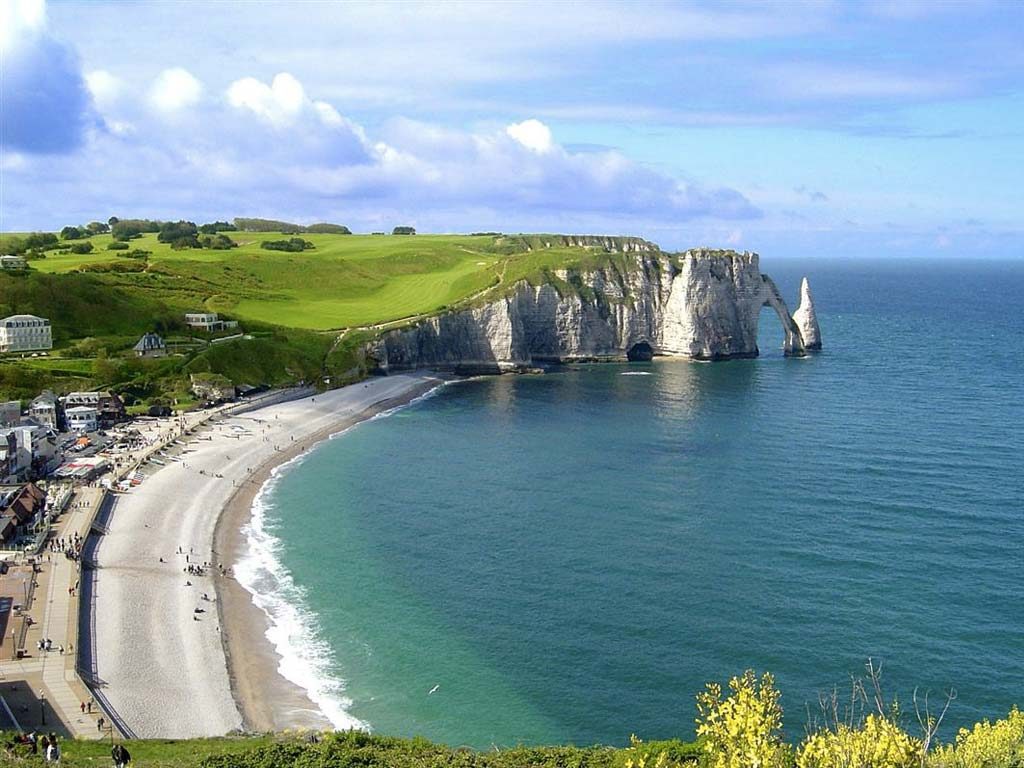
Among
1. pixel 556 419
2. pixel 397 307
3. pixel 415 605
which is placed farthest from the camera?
pixel 397 307

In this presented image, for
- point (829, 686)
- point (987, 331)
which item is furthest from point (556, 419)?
point (987, 331)

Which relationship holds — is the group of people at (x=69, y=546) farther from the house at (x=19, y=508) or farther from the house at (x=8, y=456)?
the house at (x=8, y=456)

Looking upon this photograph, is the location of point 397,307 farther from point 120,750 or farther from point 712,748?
point 712,748

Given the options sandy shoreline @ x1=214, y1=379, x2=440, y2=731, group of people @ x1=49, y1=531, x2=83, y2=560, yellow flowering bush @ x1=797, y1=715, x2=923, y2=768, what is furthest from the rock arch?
yellow flowering bush @ x1=797, y1=715, x2=923, y2=768

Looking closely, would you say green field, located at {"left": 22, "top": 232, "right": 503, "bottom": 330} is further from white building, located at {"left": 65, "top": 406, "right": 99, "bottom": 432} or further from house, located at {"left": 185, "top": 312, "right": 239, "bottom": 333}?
white building, located at {"left": 65, "top": 406, "right": 99, "bottom": 432}

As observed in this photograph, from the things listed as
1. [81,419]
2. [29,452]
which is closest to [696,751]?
[29,452]

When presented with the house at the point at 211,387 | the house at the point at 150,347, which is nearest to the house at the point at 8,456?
the house at the point at 211,387

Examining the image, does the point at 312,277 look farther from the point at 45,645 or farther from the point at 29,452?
the point at 45,645
